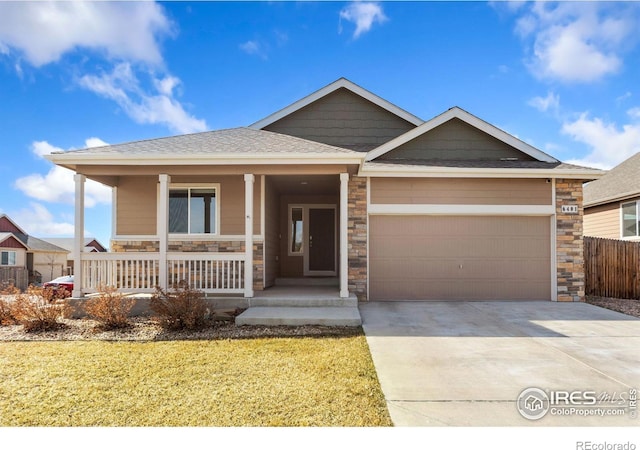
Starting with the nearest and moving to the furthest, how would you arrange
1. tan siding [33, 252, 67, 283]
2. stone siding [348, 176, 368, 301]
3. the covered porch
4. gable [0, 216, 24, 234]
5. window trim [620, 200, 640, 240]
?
the covered porch < stone siding [348, 176, 368, 301] < window trim [620, 200, 640, 240] < gable [0, 216, 24, 234] < tan siding [33, 252, 67, 283]

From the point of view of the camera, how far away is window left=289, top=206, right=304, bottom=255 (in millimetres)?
12641

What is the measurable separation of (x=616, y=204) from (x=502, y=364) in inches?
495

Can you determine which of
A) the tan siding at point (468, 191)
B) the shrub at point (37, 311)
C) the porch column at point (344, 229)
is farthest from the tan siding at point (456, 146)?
the shrub at point (37, 311)

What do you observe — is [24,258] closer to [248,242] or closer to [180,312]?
[248,242]

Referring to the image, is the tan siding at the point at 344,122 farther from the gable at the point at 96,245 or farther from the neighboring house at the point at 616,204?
the gable at the point at 96,245

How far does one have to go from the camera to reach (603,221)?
47.8 ft

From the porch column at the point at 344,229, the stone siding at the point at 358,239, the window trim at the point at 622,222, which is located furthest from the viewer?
the window trim at the point at 622,222

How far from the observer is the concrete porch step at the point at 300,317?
22.2 feet

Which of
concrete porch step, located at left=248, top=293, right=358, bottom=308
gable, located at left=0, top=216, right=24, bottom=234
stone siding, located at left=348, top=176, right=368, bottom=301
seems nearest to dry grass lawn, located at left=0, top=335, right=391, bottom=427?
concrete porch step, located at left=248, top=293, right=358, bottom=308

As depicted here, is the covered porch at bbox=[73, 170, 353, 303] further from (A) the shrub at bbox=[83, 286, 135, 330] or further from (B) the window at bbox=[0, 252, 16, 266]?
(B) the window at bbox=[0, 252, 16, 266]

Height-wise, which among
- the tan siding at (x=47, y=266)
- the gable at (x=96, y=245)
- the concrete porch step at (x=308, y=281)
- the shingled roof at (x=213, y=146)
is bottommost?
the tan siding at (x=47, y=266)

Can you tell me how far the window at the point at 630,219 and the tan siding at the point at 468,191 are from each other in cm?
590

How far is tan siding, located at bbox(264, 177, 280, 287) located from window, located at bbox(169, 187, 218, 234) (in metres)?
1.30

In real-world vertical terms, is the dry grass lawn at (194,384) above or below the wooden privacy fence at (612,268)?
below
